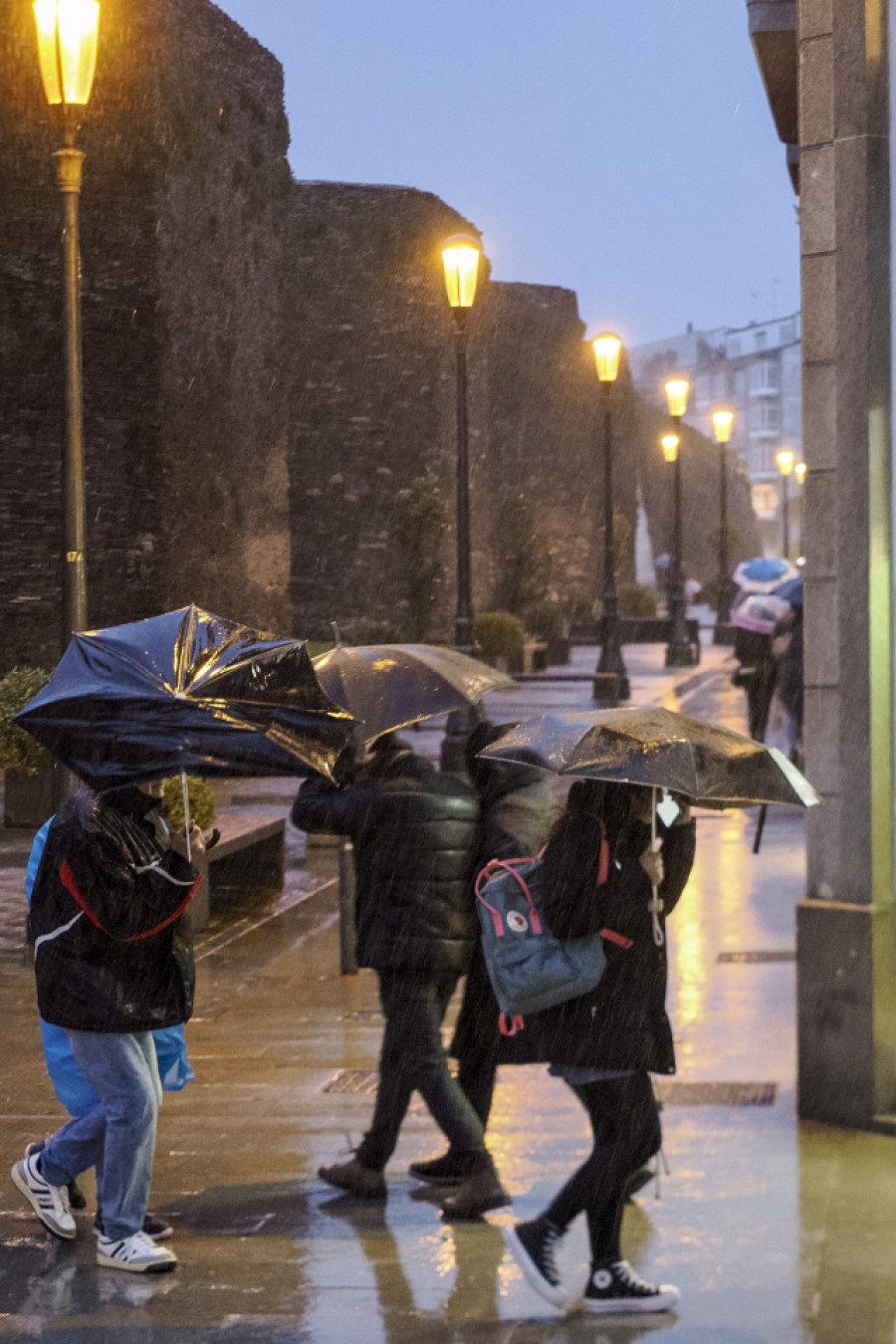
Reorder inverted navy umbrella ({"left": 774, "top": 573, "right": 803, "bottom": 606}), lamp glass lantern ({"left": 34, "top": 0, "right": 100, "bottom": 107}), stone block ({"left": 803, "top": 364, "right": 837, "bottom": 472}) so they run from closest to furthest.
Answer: stone block ({"left": 803, "top": 364, "right": 837, "bottom": 472}), lamp glass lantern ({"left": 34, "top": 0, "right": 100, "bottom": 107}), inverted navy umbrella ({"left": 774, "top": 573, "right": 803, "bottom": 606})

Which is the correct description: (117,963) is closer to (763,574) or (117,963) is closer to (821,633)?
(821,633)

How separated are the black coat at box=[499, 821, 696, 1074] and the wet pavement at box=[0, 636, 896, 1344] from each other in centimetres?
66

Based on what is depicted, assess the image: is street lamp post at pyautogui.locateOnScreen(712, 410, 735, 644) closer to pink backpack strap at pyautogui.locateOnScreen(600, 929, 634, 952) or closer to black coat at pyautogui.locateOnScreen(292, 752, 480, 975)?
black coat at pyautogui.locateOnScreen(292, 752, 480, 975)

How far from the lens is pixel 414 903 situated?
5262mm

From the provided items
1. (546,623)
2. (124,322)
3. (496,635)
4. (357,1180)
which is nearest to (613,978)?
(357,1180)

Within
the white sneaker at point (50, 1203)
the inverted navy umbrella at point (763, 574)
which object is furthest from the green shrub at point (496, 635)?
the white sneaker at point (50, 1203)

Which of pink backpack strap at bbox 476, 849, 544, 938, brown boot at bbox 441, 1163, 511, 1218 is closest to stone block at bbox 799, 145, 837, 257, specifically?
pink backpack strap at bbox 476, 849, 544, 938

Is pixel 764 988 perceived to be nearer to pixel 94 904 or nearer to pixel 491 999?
pixel 491 999

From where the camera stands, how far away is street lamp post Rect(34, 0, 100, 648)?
9078 mm

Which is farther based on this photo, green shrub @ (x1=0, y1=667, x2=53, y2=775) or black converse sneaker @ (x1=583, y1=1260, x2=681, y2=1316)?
green shrub @ (x1=0, y1=667, x2=53, y2=775)

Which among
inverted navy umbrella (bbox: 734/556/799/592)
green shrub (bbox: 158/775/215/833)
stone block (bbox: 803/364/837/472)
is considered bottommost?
green shrub (bbox: 158/775/215/833)

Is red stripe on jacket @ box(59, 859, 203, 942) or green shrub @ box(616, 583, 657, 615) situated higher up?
red stripe on jacket @ box(59, 859, 203, 942)

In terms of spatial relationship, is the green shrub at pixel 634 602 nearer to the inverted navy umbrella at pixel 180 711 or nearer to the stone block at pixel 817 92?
the stone block at pixel 817 92

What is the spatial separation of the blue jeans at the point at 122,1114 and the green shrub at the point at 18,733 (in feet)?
27.5
